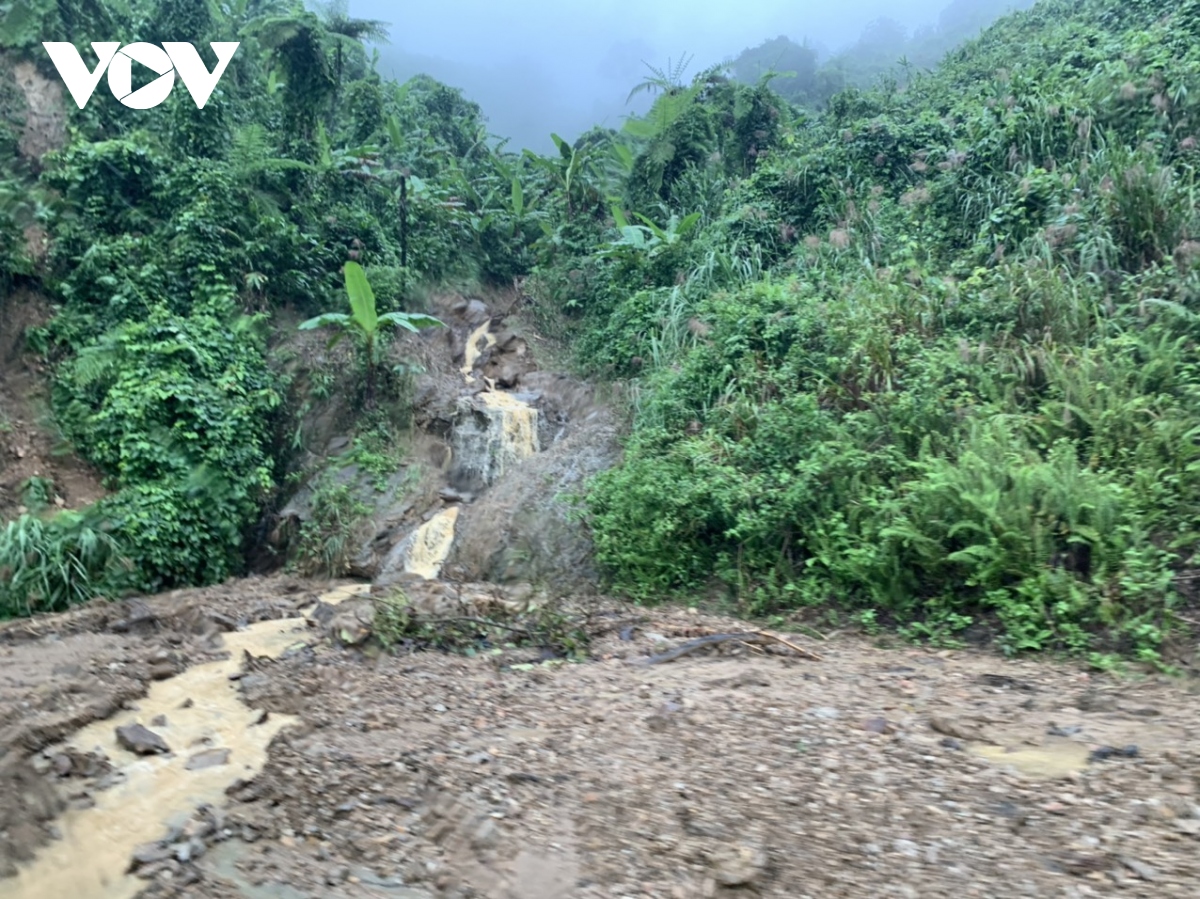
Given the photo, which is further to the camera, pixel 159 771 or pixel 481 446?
pixel 481 446

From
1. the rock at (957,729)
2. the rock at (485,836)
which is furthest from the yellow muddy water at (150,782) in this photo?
the rock at (957,729)

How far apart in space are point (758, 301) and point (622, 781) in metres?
6.85

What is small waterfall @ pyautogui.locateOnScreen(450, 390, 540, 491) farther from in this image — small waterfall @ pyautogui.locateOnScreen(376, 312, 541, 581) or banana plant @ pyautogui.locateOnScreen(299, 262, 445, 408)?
banana plant @ pyautogui.locateOnScreen(299, 262, 445, 408)

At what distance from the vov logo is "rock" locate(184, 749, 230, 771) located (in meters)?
11.3

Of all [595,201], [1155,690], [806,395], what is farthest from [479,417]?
[1155,690]

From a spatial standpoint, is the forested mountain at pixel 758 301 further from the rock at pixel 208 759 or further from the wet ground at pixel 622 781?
the rock at pixel 208 759

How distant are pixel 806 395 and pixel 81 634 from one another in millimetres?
7058

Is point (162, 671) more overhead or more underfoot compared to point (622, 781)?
more underfoot

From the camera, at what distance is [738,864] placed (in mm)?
3162

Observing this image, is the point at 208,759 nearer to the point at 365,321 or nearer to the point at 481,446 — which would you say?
the point at 481,446

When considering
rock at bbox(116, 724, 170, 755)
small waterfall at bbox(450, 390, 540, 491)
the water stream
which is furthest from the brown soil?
rock at bbox(116, 724, 170, 755)


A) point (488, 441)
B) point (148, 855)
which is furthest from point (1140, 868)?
point (488, 441)

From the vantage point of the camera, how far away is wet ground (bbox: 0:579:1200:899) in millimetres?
3121

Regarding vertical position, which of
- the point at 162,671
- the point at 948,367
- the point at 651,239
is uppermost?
the point at 651,239
